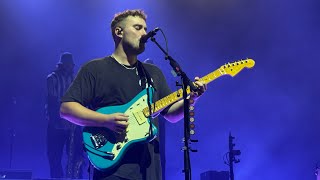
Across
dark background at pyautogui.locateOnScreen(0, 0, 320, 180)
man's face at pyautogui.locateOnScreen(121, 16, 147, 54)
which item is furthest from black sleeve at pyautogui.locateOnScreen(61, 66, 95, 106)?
dark background at pyautogui.locateOnScreen(0, 0, 320, 180)

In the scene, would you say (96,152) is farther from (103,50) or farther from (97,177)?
(103,50)

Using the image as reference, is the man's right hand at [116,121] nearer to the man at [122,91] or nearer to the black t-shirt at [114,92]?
the man at [122,91]

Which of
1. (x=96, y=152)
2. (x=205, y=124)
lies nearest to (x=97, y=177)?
(x=96, y=152)

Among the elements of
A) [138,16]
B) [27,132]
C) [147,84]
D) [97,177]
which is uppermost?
[27,132]

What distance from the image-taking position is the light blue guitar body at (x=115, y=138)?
3.46 meters

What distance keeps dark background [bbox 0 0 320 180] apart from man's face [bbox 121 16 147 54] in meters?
7.15

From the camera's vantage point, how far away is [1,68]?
37.4ft

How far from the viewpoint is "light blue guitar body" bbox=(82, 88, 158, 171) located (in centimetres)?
346

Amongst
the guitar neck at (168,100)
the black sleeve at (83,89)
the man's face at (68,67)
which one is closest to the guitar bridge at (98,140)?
the black sleeve at (83,89)

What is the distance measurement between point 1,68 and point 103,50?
2.47 metres

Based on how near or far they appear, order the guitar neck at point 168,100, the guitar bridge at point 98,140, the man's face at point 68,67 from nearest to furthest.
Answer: the guitar bridge at point 98,140, the guitar neck at point 168,100, the man's face at point 68,67

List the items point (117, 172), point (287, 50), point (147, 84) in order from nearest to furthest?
1. point (117, 172)
2. point (147, 84)
3. point (287, 50)

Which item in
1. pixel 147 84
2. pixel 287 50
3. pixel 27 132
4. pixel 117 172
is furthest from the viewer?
pixel 27 132

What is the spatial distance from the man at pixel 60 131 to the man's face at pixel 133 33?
478 centimetres
